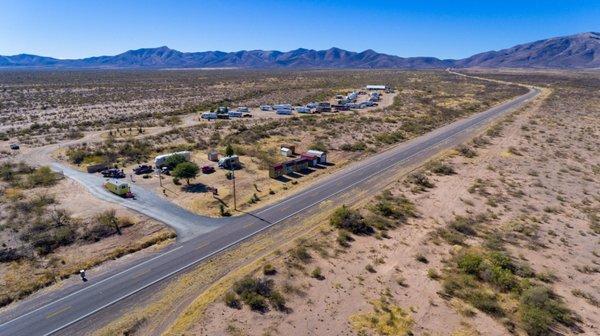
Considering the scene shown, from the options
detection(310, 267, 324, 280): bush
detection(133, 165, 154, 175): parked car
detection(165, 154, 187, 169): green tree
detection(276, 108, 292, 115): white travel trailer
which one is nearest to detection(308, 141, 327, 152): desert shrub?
detection(165, 154, 187, 169): green tree

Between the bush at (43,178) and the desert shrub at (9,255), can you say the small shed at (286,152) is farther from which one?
the desert shrub at (9,255)

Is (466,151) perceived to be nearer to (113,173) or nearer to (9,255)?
(113,173)

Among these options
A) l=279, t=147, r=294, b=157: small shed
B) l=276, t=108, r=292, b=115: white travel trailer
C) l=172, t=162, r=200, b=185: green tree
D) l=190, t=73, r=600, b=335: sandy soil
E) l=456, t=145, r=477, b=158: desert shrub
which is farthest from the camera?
l=276, t=108, r=292, b=115: white travel trailer

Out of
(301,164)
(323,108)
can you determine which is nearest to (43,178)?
(301,164)

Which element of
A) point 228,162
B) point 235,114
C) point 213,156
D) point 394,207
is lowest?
point 394,207

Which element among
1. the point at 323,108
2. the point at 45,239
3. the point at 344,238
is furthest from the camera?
the point at 323,108

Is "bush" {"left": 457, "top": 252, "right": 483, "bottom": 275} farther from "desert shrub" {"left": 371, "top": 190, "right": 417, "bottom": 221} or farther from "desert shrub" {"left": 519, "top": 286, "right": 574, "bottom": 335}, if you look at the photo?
"desert shrub" {"left": 371, "top": 190, "right": 417, "bottom": 221}
